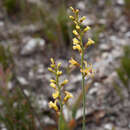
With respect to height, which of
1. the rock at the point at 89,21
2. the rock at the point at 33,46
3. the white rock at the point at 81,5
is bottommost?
the rock at the point at 33,46

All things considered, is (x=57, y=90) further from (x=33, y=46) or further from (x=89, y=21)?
(x=89, y=21)

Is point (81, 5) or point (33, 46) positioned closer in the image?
point (33, 46)

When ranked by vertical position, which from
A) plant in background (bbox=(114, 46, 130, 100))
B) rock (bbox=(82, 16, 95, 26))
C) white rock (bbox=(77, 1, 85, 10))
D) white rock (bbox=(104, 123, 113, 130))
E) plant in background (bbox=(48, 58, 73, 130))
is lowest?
white rock (bbox=(104, 123, 113, 130))

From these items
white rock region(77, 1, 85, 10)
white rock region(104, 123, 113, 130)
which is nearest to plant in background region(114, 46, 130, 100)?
white rock region(104, 123, 113, 130)

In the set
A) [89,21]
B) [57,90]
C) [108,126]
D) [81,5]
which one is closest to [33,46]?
[89,21]

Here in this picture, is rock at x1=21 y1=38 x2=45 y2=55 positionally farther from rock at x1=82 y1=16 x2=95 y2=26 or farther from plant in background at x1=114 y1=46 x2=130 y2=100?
plant in background at x1=114 y1=46 x2=130 y2=100

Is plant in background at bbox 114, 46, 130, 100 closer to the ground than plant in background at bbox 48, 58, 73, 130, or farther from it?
farther from it

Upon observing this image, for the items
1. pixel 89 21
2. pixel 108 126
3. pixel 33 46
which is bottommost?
pixel 108 126

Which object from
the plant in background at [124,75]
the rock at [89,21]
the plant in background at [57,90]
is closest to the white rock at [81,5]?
the rock at [89,21]

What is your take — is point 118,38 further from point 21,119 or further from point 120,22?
point 21,119

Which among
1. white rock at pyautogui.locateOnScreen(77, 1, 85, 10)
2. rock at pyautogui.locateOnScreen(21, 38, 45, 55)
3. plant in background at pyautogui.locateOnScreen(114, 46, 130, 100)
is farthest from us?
white rock at pyautogui.locateOnScreen(77, 1, 85, 10)

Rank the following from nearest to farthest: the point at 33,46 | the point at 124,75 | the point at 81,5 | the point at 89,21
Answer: the point at 124,75 → the point at 33,46 → the point at 89,21 → the point at 81,5

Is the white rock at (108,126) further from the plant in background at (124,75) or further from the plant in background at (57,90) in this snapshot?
the plant in background at (57,90)
